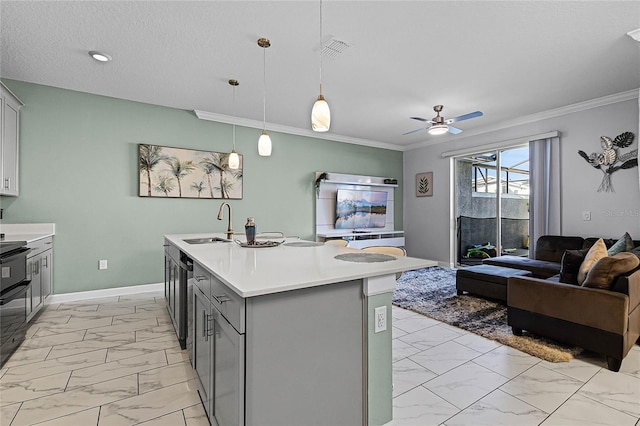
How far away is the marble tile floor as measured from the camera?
1.74m

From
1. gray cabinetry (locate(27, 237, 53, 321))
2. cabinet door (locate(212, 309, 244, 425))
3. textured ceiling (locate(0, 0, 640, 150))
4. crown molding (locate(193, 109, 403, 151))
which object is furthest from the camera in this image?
crown molding (locate(193, 109, 403, 151))

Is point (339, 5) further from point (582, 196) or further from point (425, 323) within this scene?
point (582, 196)

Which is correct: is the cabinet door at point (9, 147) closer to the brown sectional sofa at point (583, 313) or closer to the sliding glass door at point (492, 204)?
the brown sectional sofa at point (583, 313)

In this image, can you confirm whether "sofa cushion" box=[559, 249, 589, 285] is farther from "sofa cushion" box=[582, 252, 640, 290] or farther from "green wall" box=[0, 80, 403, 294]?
"green wall" box=[0, 80, 403, 294]

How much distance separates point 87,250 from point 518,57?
533 centimetres

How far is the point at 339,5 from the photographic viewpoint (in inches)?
90.0

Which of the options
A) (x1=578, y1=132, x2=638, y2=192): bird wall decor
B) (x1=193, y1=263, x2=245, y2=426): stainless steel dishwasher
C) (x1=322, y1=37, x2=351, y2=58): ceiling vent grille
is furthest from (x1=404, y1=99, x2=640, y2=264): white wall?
(x1=193, y1=263, x2=245, y2=426): stainless steel dishwasher

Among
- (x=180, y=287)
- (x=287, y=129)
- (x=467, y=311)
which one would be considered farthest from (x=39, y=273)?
(x=467, y=311)

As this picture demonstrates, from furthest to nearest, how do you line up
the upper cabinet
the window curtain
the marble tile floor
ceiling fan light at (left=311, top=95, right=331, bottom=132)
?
the window curtain
the upper cabinet
ceiling fan light at (left=311, top=95, right=331, bottom=132)
the marble tile floor

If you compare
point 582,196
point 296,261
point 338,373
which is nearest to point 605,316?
point 338,373

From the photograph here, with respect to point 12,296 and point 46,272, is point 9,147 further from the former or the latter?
point 12,296

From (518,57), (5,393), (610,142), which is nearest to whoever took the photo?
(5,393)

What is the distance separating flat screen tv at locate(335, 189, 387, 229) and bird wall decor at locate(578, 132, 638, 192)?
3.42m

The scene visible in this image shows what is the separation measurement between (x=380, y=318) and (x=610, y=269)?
77.9 inches
